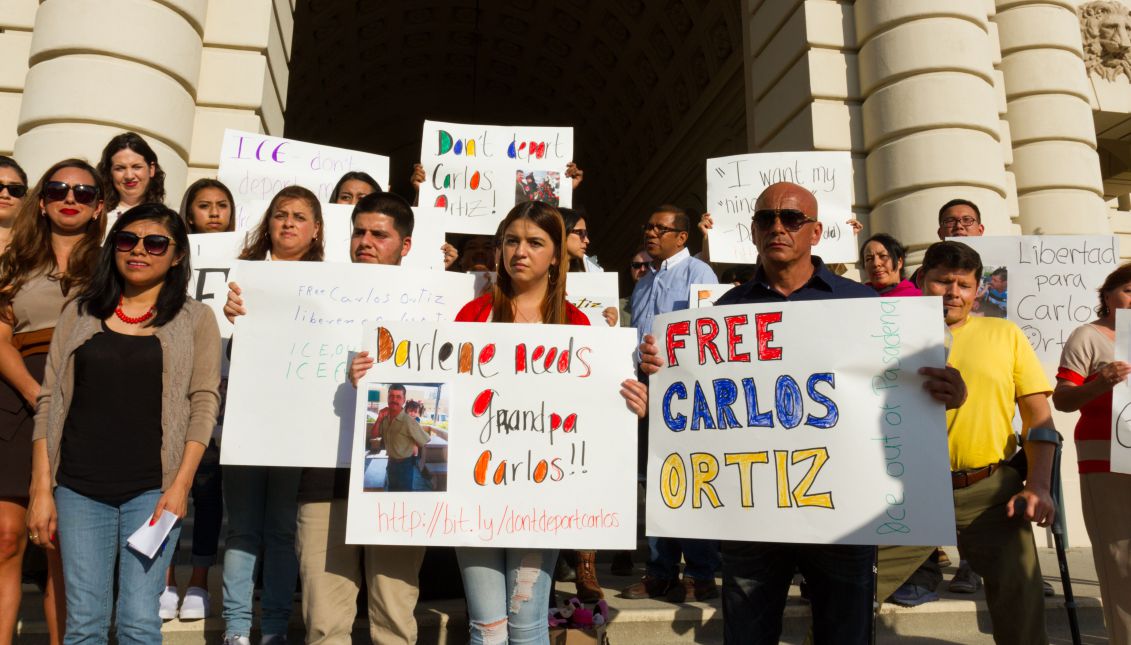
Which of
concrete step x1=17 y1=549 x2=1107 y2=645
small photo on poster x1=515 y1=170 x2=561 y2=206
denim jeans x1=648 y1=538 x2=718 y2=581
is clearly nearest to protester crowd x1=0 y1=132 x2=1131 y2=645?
concrete step x1=17 y1=549 x2=1107 y2=645

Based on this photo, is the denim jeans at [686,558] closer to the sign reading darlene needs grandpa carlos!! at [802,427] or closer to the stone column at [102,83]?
the sign reading darlene needs grandpa carlos!! at [802,427]

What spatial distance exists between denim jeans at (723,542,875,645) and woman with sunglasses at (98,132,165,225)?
3945mm

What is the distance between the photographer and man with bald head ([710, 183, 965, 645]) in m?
2.77

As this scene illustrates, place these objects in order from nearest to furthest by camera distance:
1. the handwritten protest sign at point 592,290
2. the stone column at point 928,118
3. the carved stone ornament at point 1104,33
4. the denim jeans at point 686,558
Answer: the denim jeans at point 686,558, the handwritten protest sign at point 592,290, the stone column at point 928,118, the carved stone ornament at point 1104,33

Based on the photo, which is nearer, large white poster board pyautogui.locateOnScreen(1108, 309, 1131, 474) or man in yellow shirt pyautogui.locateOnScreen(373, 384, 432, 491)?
man in yellow shirt pyautogui.locateOnScreen(373, 384, 432, 491)

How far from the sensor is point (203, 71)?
25.0ft

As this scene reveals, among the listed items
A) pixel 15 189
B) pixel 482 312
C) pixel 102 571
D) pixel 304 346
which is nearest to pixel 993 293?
pixel 482 312

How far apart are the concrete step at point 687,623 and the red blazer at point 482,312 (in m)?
1.67

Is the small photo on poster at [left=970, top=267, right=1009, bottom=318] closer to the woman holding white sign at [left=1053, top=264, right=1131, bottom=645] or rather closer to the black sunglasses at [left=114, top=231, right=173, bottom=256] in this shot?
the woman holding white sign at [left=1053, top=264, right=1131, bottom=645]

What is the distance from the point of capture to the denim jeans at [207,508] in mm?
4125

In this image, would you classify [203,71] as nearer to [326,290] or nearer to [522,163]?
[522,163]

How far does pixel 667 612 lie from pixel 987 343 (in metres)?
2.08

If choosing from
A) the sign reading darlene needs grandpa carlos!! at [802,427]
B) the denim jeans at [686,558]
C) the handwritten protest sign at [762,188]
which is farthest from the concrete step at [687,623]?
the handwritten protest sign at [762,188]

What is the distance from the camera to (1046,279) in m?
5.68
